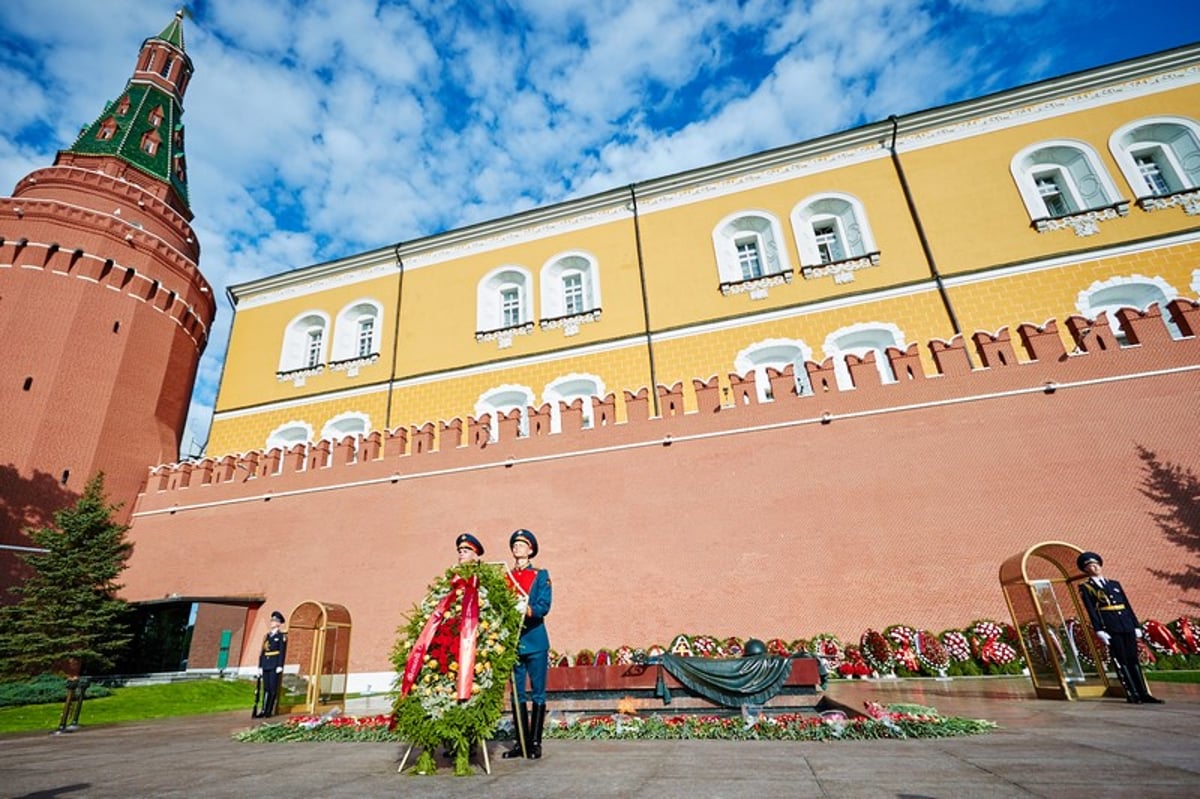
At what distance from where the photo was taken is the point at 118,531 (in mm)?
13984

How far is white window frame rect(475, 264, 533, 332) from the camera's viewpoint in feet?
60.4

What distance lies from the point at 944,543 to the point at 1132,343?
516 centimetres

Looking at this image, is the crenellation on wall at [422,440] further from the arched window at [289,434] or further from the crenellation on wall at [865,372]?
the crenellation on wall at [865,372]

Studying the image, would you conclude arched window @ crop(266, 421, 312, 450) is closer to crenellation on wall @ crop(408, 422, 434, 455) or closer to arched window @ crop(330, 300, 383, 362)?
arched window @ crop(330, 300, 383, 362)

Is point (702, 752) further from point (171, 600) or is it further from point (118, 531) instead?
point (118, 531)

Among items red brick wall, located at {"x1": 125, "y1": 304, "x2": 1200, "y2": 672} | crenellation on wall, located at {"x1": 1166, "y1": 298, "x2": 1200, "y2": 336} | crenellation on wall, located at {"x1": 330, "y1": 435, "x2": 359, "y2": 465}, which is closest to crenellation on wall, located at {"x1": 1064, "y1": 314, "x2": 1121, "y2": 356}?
red brick wall, located at {"x1": 125, "y1": 304, "x2": 1200, "y2": 672}

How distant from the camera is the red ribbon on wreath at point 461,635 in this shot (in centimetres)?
408

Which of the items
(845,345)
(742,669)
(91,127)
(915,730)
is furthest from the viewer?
(91,127)

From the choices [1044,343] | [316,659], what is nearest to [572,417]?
[316,659]

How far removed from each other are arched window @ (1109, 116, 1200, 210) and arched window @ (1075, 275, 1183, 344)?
212 cm

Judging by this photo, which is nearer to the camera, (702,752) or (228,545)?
(702,752)

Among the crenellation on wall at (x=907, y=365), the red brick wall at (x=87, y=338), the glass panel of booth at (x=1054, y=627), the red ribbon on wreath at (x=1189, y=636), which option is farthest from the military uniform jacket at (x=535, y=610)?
the red brick wall at (x=87, y=338)

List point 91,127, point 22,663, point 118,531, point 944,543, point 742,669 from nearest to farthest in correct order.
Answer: point 742,669 < point 944,543 < point 22,663 < point 118,531 < point 91,127

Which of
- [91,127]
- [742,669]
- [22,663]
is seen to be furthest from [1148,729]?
[91,127]
